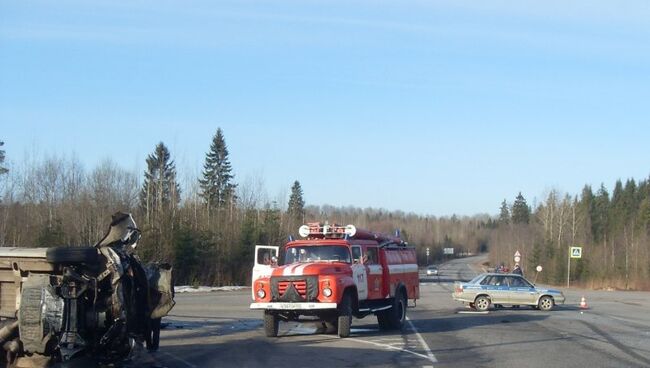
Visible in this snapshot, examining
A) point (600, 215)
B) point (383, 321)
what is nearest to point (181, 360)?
point (383, 321)

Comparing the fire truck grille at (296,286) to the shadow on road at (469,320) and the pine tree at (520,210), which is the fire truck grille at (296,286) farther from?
the pine tree at (520,210)

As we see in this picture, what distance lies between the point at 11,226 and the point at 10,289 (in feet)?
137

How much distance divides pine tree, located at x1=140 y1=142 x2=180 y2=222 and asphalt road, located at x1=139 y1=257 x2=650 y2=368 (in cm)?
2907

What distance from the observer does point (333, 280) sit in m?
A: 19.2

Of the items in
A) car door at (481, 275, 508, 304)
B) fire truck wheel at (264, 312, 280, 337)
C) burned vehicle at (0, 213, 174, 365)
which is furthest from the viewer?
car door at (481, 275, 508, 304)

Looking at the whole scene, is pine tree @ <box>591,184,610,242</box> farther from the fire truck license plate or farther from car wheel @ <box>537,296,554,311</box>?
the fire truck license plate

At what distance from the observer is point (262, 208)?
7406cm

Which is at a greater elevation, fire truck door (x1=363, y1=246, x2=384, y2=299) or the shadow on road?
fire truck door (x1=363, y1=246, x2=384, y2=299)

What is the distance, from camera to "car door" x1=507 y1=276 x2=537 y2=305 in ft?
106

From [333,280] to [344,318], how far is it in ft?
3.37

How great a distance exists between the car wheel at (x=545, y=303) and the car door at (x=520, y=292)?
0.27m

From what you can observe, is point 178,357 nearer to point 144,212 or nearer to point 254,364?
point 254,364

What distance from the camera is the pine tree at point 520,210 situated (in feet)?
626

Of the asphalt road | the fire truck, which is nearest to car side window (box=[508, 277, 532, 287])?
the asphalt road
